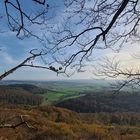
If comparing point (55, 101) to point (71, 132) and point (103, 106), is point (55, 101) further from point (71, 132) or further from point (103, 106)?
point (71, 132)

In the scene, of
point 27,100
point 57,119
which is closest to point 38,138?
point 57,119

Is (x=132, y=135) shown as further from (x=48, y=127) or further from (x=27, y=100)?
(x=27, y=100)

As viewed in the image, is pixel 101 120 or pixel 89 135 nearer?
pixel 89 135

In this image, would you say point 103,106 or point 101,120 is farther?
point 103,106

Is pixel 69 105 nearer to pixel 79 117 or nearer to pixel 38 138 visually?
pixel 79 117

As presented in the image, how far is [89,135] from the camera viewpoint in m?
81.2

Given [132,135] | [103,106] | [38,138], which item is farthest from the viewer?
[103,106]

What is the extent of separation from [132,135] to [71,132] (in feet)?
38.6

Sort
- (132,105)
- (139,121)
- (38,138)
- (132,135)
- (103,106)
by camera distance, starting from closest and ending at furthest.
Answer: (38,138) < (132,135) < (139,121) < (132,105) < (103,106)

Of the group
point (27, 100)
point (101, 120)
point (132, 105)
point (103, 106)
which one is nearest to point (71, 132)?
point (101, 120)

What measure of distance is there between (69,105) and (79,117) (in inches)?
1196

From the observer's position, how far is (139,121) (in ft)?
378

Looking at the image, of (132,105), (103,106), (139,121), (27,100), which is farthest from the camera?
(27,100)

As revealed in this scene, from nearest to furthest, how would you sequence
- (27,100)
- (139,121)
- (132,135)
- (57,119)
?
1. (132,135)
2. (57,119)
3. (139,121)
4. (27,100)
